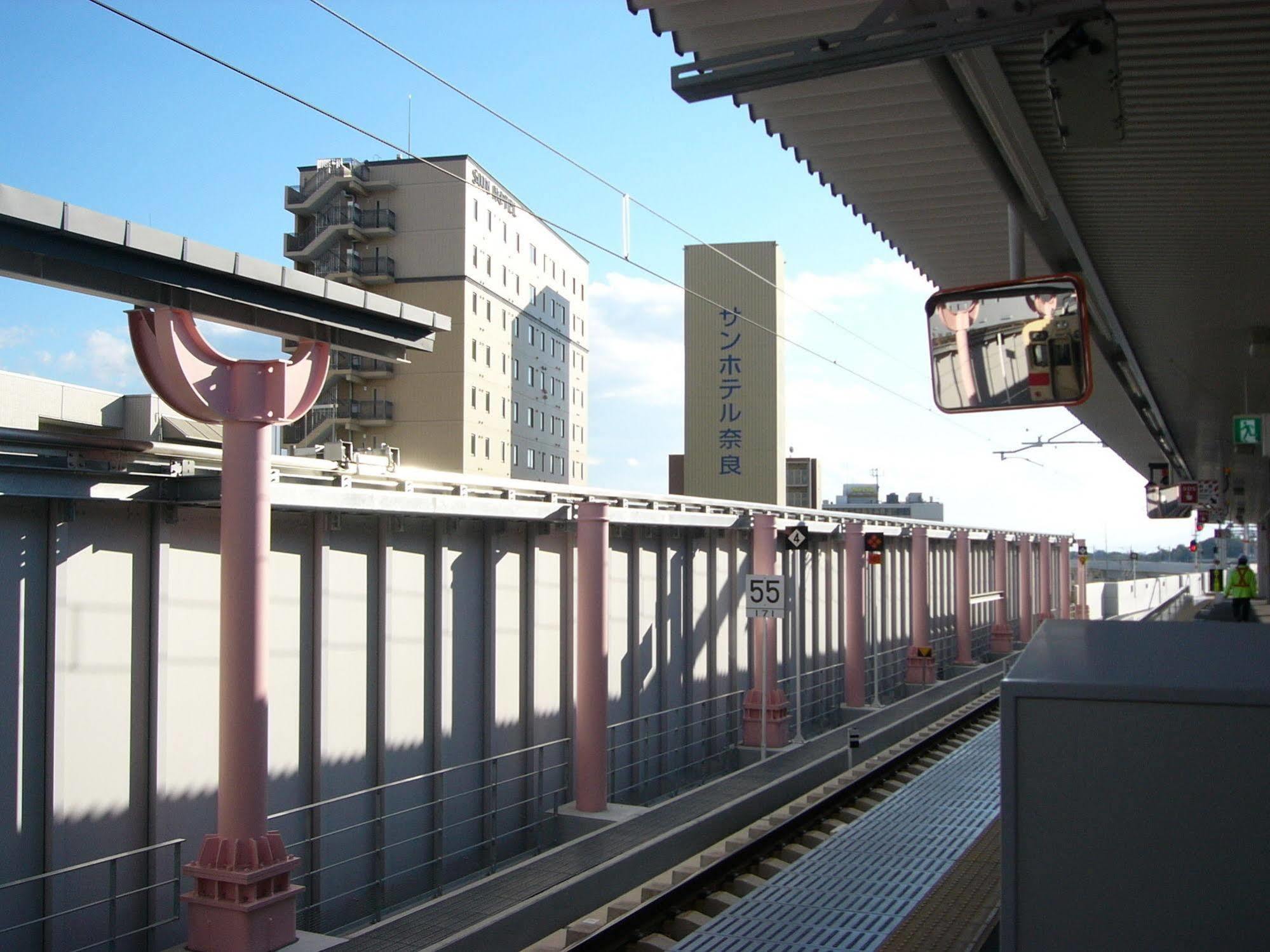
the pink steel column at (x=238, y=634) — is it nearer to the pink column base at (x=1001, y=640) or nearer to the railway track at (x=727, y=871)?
the railway track at (x=727, y=871)

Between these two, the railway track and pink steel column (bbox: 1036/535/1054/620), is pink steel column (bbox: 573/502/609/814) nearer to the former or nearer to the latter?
the railway track

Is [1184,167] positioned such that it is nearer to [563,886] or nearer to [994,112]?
[994,112]

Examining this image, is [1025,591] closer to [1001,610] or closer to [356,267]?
[1001,610]

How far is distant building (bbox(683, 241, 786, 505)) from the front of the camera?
1586 inches

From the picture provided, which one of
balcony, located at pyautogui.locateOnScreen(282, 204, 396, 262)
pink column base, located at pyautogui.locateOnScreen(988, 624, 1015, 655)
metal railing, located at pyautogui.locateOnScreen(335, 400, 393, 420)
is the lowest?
pink column base, located at pyautogui.locateOnScreen(988, 624, 1015, 655)

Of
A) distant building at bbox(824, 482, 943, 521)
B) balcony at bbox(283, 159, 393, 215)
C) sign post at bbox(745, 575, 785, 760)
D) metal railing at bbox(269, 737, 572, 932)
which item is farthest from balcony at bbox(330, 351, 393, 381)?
Result: distant building at bbox(824, 482, 943, 521)

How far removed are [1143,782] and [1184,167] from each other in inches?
192

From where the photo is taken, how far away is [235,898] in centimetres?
743

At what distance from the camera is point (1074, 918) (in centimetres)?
334

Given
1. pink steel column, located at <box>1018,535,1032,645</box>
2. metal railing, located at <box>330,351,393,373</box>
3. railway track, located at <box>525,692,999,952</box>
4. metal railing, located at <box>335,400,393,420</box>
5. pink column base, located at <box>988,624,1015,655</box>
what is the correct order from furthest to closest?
metal railing, located at <box>335,400,393,420</box> < metal railing, located at <box>330,351,393,373</box> < pink steel column, located at <box>1018,535,1032,645</box> < pink column base, located at <box>988,624,1015,655</box> < railway track, located at <box>525,692,999,952</box>

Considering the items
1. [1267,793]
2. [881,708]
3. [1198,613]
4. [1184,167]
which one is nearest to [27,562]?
[1267,793]

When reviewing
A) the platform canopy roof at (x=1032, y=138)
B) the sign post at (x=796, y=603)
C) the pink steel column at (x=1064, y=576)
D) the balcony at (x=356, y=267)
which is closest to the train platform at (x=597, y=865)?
the sign post at (x=796, y=603)

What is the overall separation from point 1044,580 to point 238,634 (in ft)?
126

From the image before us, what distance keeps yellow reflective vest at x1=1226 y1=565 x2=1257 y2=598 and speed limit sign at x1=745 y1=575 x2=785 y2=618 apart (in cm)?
1041
